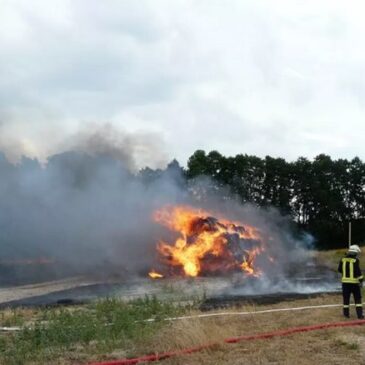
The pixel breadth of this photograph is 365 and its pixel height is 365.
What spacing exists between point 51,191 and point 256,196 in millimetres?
39500

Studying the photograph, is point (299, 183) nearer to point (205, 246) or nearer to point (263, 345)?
point (205, 246)

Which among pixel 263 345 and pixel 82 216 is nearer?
pixel 263 345

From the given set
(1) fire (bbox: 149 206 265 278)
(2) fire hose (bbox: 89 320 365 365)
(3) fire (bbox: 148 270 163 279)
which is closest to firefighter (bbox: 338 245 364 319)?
(2) fire hose (bbox: 89 320 365 365)

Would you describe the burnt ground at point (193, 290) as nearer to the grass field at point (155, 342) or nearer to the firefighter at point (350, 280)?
the firefighter at point (350, 280)

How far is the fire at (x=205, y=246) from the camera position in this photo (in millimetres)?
25688

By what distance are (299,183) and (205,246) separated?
43395 millimetres

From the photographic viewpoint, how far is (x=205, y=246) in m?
26.1

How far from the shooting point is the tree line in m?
64.2

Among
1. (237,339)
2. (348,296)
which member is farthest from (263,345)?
(348,296)

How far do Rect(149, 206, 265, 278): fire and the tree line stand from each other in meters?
34.6

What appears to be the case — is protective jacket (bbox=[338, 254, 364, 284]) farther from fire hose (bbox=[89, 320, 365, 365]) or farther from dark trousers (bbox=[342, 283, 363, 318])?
fire hose (bbox=[89, 320, 365, 365])

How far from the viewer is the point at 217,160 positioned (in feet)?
217

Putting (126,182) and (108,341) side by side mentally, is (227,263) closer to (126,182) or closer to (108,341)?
(126,182)

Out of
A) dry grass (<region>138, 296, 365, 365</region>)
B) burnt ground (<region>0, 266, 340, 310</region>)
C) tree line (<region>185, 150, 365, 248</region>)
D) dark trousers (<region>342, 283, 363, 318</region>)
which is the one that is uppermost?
tree line (<region>185, 150, 365, 248</region>)
